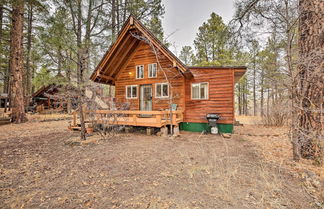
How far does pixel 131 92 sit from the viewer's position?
969 cm

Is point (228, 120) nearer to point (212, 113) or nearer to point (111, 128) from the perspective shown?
point (212, 113)

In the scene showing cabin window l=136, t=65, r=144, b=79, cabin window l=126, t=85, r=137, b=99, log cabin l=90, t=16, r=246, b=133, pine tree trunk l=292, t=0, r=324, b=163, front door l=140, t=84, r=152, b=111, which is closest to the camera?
pine tree trunk l=292, t=0, r=324, b=163

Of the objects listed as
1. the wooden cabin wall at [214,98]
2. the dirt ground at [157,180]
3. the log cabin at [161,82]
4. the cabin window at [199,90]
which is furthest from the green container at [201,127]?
the dirt ground at [157,180]

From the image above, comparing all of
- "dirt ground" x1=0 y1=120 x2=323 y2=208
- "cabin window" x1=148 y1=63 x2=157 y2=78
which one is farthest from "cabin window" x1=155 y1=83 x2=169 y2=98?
"dirt ground" x1=0 y1=120 x2=323 y2=208

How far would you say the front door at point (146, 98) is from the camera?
9.16m

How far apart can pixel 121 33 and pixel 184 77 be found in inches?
184

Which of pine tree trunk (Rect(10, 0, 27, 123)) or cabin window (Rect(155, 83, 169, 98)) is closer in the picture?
cabin window (Rect(155, 83, 169, 98))

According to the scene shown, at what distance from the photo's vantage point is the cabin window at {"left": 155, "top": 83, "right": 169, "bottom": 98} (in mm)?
8502

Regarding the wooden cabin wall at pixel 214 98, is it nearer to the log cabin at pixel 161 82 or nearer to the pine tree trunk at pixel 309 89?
the log cabin at pixel 161 82

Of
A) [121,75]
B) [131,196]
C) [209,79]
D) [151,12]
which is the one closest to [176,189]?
[131,196]

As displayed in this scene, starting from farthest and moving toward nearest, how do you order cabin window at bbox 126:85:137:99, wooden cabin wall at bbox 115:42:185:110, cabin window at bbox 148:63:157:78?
cabin window at bbox 126:85:137:99 < cabin window at bbox 148:63:157:78 < wooden cabin wall at bbox 115:42:185:110

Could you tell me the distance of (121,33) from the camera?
25.5ft

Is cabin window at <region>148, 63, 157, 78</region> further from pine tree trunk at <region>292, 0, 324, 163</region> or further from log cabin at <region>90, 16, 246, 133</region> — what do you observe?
pine tree trunk at <region>292, 0, 324, 163</region>

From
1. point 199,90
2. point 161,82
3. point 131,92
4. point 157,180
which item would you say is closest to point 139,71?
point 131,92
